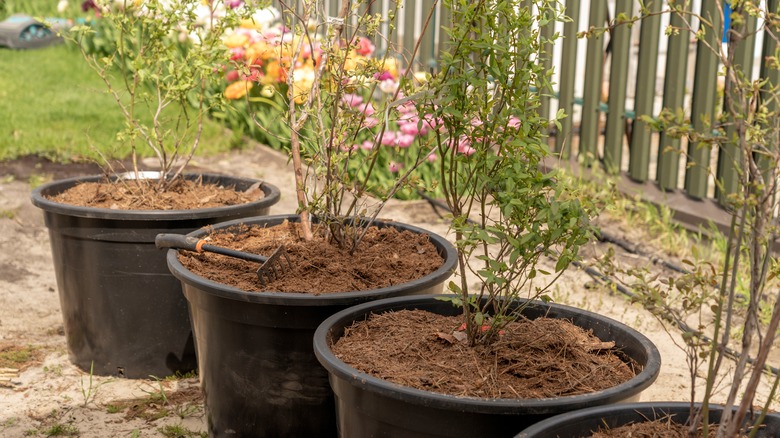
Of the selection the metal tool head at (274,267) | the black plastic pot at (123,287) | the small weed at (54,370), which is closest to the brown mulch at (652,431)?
the metal tool head at (274,267)

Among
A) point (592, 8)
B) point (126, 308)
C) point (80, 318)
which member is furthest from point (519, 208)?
point (592, 8)

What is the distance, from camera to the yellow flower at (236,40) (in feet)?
20.6

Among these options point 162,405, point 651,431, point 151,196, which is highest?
point 151,196

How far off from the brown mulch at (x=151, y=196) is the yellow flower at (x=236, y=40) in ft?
9.60

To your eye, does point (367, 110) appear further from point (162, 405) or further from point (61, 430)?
point (61, 430)

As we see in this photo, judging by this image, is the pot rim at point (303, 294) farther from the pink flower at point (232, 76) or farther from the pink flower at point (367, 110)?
the pink flower at point (232, 76)

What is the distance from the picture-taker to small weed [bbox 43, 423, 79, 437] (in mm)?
2814

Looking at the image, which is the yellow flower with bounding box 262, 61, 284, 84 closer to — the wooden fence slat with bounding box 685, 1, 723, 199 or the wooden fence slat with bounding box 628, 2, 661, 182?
the wooden fence slat with bounding box 628, 2, 661, 182

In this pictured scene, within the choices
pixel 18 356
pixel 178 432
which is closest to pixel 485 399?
pixel 178 432

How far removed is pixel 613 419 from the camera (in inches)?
68.1

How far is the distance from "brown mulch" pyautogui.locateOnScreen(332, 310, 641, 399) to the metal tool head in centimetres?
39

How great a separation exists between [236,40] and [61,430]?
12.9ft

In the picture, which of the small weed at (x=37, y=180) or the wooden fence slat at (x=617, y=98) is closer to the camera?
the wooden fence slat at (x=617, y=98)

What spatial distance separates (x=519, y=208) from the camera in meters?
1.96
